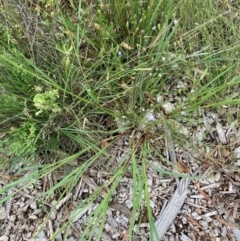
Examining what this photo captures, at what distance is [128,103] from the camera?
54.3 inches

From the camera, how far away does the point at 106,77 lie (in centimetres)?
133

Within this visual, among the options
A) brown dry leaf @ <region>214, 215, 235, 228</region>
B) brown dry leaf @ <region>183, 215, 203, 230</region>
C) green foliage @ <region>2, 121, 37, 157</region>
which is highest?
green foliage @ <region>2, 121, 37, 157</region>

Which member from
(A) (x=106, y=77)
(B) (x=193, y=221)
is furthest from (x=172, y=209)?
(A) (x=106, y=77)

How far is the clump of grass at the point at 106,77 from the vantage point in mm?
1290

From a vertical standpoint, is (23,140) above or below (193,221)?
above

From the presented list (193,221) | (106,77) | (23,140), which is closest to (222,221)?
(193,221)

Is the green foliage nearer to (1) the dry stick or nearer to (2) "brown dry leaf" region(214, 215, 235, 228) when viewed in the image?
(1) the dry stick

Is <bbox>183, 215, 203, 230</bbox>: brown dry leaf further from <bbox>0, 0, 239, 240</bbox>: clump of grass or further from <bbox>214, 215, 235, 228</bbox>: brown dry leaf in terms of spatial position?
<bbox>0, 0, 239, 240</bbox>: clump of grass

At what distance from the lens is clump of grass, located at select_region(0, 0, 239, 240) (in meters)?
1.29

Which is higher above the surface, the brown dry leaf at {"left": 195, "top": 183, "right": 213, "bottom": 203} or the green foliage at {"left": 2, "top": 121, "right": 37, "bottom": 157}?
the green foliage at {"left": 2, "top": 121, "right": 37, "bottom": 157}

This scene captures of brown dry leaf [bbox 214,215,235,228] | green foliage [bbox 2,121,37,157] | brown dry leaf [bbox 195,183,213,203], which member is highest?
green foliage [bbox 2,121,37,157]

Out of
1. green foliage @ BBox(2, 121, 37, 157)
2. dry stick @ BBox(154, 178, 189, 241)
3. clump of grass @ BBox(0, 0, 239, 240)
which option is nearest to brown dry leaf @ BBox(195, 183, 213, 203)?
dry stick @ BBox(154, 178, 189, 241)

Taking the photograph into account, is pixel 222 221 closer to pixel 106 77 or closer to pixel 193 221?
pixel 193 221

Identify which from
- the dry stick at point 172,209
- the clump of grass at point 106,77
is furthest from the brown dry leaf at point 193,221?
the clump of grass at point 106,77
